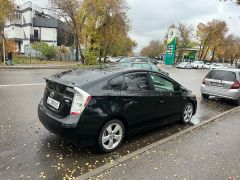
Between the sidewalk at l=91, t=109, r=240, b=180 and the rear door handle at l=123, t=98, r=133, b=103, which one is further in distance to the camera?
the rear door handle at l=123, t=98, r=133, b=103

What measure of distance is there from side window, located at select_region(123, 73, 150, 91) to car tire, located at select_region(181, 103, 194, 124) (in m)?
1.78

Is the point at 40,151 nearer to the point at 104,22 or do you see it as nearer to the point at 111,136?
the point at 111,136

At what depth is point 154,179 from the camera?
11.7 feet

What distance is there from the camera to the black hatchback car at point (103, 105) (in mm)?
4004

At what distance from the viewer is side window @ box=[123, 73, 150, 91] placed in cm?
472

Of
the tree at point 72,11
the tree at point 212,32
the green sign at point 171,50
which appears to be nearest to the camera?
the tree at point 72,11

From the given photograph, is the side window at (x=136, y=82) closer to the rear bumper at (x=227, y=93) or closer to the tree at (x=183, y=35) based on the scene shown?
the rear bumper at (x=227, y=93)

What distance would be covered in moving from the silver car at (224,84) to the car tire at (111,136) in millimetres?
6348

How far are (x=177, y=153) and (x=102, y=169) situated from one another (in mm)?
1547

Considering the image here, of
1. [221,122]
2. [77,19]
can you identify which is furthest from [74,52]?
[221,122]

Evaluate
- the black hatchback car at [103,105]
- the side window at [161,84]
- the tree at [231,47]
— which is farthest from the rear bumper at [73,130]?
the tree at [231,47]

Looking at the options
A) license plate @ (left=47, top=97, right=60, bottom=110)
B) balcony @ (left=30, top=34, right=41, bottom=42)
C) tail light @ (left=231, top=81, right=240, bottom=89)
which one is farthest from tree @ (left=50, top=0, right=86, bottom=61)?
license plate @ (left=47, top=97, right=60, bottom=110)

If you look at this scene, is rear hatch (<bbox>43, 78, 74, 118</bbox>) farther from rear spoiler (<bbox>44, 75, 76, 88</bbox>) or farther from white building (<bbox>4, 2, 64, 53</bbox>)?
white building (<bbox>4, 2, 64, 53</bbox>)

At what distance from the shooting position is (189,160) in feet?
13.8
